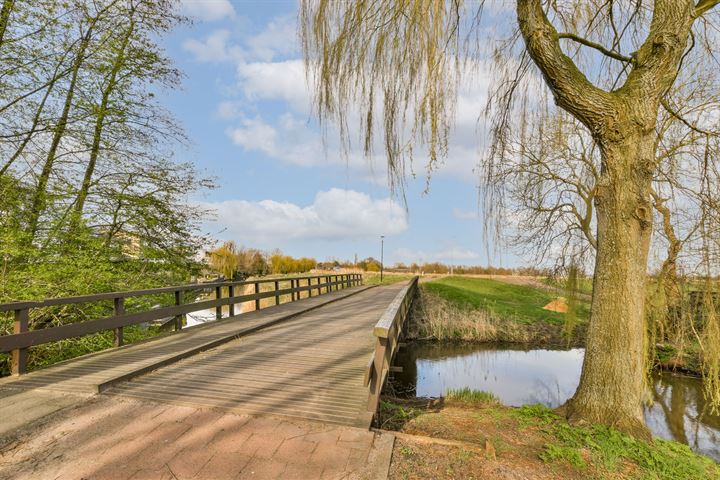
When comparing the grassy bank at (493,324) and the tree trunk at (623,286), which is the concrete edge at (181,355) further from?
the grassy bank at (493,324)

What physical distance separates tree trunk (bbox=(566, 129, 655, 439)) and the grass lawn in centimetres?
1087

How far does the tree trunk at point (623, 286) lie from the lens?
3.71 metres

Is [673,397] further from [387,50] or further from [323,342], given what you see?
[387,50]

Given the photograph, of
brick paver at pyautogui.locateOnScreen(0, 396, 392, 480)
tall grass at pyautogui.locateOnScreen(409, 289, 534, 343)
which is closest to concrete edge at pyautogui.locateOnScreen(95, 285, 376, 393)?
brick paver at pyautogui.locateOnScreen(0, 396, 392, 480)

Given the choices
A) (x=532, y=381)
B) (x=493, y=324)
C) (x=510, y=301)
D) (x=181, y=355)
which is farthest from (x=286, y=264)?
(x=181, y=355)

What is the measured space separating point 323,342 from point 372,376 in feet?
10.1

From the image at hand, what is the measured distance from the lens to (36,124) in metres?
7.62

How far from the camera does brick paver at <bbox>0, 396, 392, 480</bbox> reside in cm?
254

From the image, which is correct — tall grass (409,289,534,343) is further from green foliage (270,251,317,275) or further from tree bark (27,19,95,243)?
green foliage (270,251,317,275)

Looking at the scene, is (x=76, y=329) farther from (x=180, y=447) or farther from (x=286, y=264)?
(x=286, y=264)

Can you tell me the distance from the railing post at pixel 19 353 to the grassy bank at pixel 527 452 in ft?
13.6

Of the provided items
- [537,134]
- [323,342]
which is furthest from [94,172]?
[537,134]

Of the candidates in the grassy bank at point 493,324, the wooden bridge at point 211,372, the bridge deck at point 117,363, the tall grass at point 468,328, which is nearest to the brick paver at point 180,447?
the wooden bridge at point 211,372

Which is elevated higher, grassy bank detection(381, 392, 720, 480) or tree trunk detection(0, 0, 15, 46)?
tree trunk detection(0, 0, 15, 46)
